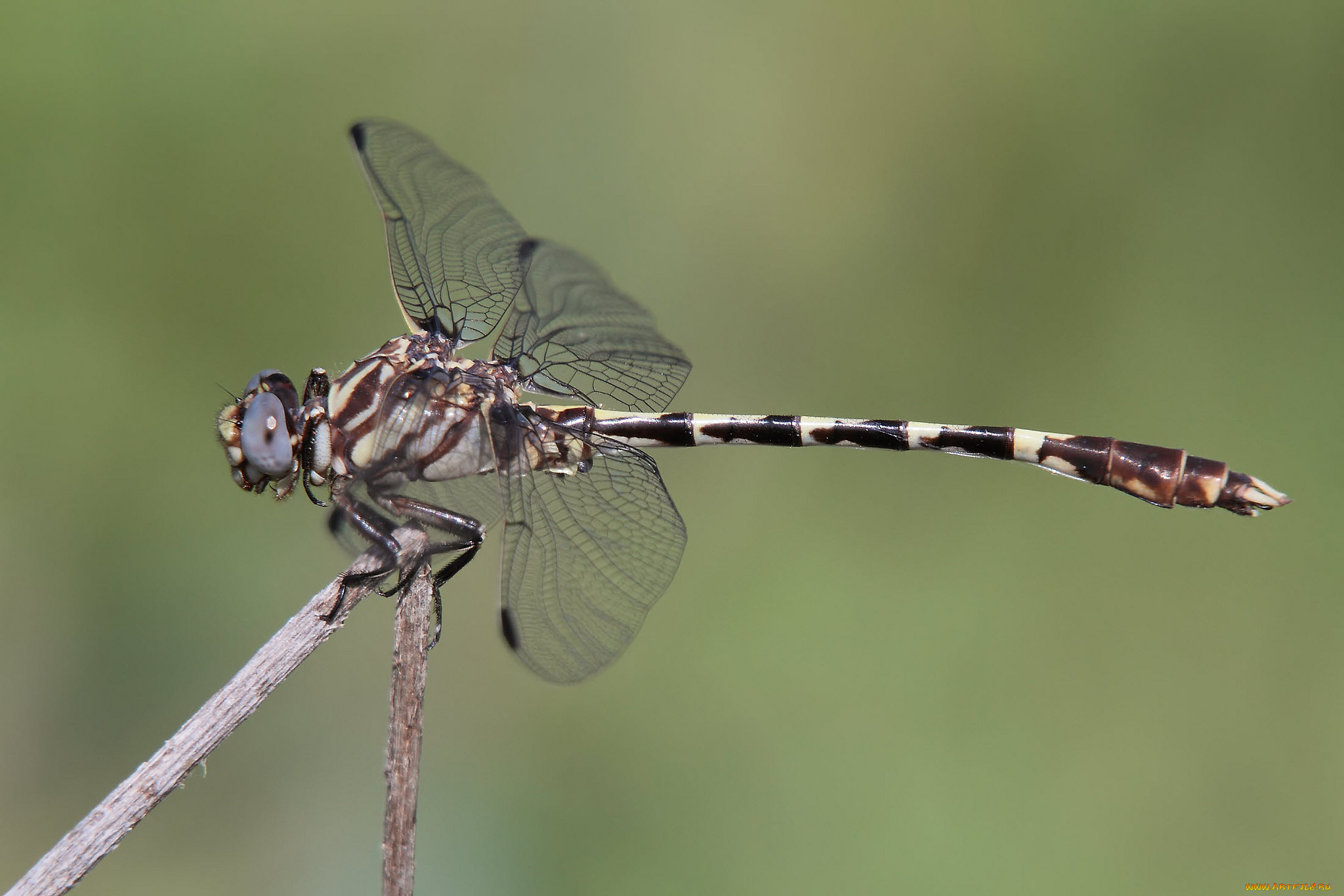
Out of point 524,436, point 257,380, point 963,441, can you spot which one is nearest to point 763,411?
point 963,441

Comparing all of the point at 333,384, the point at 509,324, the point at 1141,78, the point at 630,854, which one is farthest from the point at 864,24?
the point at 630,854

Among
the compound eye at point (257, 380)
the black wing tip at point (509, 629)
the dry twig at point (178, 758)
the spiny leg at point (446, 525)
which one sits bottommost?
the dry twig at point (178, 758)

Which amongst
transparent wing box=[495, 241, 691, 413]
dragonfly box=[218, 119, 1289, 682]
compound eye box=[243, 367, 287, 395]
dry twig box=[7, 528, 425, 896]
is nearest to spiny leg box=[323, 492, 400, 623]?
dragonfly box=[218, 119, 1289, 682]

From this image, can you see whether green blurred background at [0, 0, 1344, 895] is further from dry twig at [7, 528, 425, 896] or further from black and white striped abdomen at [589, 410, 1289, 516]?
dry twig at [7, 528, 425, 896]

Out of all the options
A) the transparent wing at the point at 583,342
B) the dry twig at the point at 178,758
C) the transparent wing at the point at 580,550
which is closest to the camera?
the dry twig at the point at 178,758

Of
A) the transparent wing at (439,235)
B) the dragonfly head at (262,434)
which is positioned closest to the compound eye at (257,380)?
the dragonfly head at (262,434)

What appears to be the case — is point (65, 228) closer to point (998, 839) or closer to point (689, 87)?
point (689, 87)

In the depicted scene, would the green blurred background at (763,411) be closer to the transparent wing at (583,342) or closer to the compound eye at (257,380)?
the transparent wing at (583,342)
